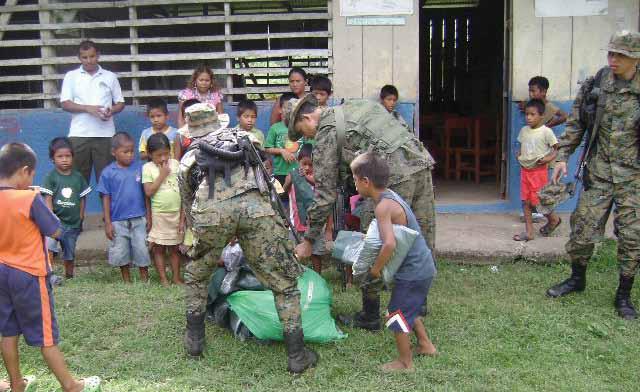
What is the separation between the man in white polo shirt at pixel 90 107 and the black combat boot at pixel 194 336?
2.97 m

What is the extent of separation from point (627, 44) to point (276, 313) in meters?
2.98

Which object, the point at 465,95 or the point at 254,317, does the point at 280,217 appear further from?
the point at 465,95

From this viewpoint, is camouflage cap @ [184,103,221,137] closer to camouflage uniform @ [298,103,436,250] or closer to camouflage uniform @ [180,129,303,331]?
camouflage uniform @ [180,129,303,331]

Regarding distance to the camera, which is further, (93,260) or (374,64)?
(374,64)

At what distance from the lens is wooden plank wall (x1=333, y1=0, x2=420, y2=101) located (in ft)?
21.7

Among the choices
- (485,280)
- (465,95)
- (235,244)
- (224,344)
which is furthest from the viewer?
(465,95)

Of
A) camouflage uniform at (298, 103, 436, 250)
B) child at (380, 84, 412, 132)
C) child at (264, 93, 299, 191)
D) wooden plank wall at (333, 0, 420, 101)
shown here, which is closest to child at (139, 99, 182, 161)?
child at (264, 93, 299, 191)

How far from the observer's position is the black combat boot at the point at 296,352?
357 cm

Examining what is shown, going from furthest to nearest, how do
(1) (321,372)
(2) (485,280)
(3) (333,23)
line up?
1. (3) (333,23)
2. (2) (485,280)
3. (1) (321,372)

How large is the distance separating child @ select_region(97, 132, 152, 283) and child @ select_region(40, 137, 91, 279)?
264 mm

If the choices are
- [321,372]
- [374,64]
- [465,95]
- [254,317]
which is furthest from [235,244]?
[465,95]

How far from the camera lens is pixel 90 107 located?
6.04 meters

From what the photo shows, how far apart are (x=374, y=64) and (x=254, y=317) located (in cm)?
364

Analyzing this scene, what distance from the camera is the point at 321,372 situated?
358cm
